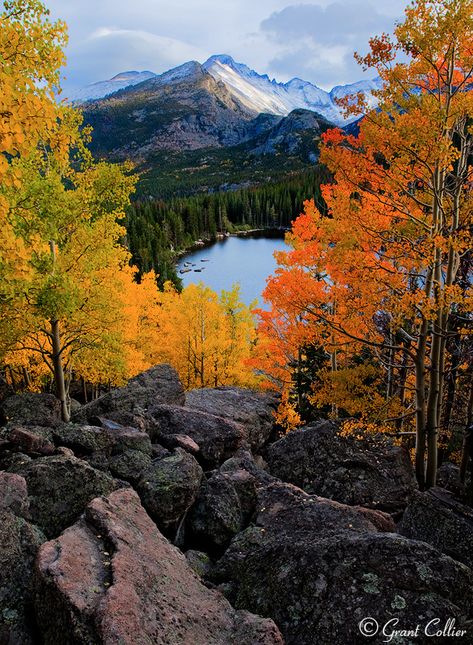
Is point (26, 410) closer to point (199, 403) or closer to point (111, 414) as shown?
point (111, 414)

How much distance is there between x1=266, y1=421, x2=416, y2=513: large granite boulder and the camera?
11.0 metres

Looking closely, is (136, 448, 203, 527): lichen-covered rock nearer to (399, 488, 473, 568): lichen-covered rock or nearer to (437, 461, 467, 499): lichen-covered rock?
(399, 488, 473, 568): lichen-covered rock

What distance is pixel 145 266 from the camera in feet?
258

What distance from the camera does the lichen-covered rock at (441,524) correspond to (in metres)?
7.23

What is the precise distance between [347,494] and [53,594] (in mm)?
8357

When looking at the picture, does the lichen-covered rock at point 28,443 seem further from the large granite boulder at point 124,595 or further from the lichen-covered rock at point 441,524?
the lichen-covered rock at point 441,524

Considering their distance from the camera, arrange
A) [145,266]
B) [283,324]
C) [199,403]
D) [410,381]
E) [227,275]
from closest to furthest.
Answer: [410,381] < [199,403] < [283,324] < [145,266] < [227,275]

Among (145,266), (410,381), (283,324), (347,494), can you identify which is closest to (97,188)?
(347,494)

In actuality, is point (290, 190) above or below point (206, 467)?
above

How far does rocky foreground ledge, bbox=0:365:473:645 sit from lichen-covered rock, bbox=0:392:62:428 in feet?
0.26

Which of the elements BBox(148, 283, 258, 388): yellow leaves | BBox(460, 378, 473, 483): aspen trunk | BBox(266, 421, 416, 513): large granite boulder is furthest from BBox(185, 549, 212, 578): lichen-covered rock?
BBox(148, 283, 258, 388): yellow leaves

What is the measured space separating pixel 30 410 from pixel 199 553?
6.54 metres

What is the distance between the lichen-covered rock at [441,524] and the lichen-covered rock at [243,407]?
10.2 meters

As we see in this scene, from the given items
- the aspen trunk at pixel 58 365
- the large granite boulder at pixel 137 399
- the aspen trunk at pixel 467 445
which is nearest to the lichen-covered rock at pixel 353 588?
the aspen trunk at pixel 467 445
